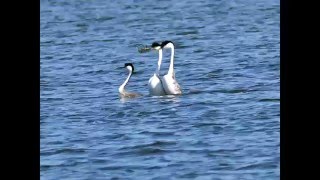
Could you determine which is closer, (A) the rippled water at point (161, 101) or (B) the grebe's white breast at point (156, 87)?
(A) the rippled water at point (161, 101)

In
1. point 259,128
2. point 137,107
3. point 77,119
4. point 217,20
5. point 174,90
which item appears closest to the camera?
point 259,128

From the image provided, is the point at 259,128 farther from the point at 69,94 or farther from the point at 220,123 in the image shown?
the point at 69,94

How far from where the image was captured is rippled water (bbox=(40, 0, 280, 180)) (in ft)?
28.3

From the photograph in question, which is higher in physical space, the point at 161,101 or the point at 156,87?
the point at 156,87

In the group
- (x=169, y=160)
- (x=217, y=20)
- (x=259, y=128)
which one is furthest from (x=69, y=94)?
(x=217, y=20)

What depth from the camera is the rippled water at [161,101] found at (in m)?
8.64

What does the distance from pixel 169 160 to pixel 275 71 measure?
7.48 meters

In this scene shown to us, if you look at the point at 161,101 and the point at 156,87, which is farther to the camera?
the point at 156,87

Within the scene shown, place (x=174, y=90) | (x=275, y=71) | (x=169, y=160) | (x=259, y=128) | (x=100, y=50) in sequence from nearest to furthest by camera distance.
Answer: (x=169, y=160), (x=259, y=128), (x=174, y=90), (x=275, y=71), (x=100, y=50)

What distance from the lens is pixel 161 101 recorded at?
1331 centimetres

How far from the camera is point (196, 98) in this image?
13469 millimetres

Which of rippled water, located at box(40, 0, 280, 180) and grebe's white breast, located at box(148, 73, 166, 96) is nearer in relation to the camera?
rippled water, located at box(40, 0, 280, 180)
